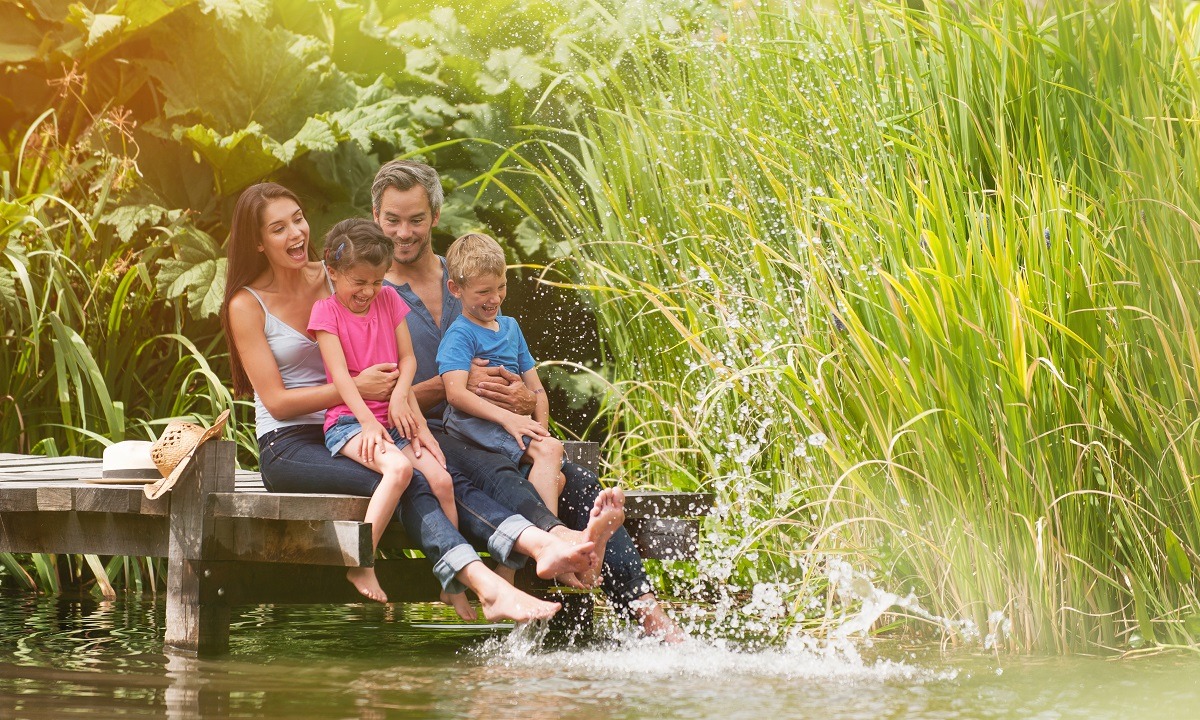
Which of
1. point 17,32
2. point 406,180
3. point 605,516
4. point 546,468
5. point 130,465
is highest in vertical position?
point 17,32

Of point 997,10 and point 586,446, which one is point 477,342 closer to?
point 586,446

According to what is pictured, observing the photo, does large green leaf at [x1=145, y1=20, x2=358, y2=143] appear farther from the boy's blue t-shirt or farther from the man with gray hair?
the boy's blue t-shirt

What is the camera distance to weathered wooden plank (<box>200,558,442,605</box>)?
13.2 ft

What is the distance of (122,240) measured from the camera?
6.51 metres

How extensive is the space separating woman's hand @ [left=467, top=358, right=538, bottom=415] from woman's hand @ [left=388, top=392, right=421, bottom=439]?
0.87ft

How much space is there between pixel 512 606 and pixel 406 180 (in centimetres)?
160

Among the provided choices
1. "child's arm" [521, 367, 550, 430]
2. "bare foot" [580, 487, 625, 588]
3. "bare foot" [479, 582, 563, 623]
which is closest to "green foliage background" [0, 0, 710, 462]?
"child's arm" [521, 367, 550, 430]

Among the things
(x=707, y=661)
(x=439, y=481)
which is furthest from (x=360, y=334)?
(x=707, y=661)

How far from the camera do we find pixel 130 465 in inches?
167

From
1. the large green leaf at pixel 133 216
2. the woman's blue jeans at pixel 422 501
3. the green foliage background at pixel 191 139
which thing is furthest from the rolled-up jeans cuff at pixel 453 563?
the large green leaf at pixel 133 216

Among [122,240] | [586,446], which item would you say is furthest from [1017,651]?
[122,240]

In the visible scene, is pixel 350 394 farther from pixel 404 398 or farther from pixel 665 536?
pixel 665 536

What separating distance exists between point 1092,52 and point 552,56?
395 cm

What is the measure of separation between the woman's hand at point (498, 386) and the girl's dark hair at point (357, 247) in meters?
0.46
